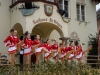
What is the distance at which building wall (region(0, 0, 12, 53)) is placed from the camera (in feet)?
53.9

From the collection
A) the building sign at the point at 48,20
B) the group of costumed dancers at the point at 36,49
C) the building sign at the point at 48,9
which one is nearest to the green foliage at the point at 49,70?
the group of costumed dancers at the point at 36,49

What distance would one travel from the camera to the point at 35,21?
1527 centimetres

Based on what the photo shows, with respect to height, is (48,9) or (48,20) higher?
(48,9)

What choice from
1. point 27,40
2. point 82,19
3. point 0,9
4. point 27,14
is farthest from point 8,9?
point 82,19

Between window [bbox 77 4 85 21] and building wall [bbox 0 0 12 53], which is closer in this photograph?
building wall [bbox 0 0 12 53]

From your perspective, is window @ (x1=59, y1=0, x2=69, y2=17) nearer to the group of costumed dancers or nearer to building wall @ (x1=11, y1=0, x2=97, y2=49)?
building wall @ (x1=11, y1=0, x2=97, y2=49)

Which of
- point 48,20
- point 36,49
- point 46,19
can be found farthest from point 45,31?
point 36,49

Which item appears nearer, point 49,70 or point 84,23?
point 49,70

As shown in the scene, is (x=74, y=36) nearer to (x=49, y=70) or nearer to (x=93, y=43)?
(x=93, y=43)

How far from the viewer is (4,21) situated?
16594 millimetres

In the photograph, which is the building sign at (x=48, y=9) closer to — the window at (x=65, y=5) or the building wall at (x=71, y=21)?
the building wall at (x=71, y=21)

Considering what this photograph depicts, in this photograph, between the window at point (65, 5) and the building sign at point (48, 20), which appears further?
the window at point (65, 5)

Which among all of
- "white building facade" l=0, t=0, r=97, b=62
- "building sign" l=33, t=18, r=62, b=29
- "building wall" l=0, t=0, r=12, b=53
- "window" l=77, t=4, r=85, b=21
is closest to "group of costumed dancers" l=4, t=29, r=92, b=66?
"building sign" l=33, t=18, r=62, b=29

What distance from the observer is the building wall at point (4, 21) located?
1644 centimetres
